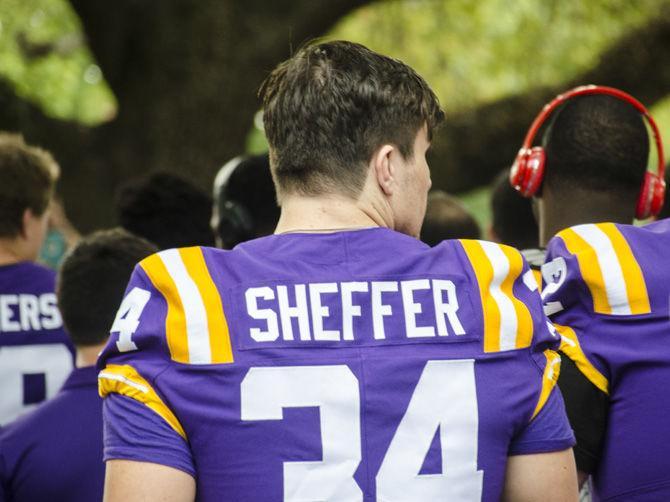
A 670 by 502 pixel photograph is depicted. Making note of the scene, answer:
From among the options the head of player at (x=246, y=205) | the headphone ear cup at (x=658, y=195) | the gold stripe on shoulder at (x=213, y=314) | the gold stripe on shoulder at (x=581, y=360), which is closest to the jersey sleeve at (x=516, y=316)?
the gold stripe on shoulder at (x=581, y=360)

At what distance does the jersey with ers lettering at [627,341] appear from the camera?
234 centimetres

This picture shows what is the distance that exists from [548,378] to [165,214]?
8.40ft

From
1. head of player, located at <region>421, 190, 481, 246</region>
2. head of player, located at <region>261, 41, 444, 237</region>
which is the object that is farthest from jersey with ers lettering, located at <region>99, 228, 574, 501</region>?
head of player, located at <region>421, 190, 481, 246</region>

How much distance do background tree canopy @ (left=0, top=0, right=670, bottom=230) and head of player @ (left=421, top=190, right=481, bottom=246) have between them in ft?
8.77

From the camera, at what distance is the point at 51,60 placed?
33.2 feet

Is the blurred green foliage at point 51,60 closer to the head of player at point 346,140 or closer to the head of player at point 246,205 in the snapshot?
the head of player at point 246,205

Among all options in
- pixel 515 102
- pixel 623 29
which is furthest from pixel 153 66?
pixel 623 29

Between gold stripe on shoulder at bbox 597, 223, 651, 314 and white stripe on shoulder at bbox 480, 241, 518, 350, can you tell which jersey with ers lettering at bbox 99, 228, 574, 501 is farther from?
gold stripe on shoulder at bbox 597, 223, 651, 314

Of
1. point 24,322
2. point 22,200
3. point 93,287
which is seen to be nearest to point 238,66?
point 22,200

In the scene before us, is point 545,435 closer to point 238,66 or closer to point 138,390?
point 138,390

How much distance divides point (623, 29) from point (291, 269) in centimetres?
696

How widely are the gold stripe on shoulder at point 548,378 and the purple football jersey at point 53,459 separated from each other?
1.35 meters

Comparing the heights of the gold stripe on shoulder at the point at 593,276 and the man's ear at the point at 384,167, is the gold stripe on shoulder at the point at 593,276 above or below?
below

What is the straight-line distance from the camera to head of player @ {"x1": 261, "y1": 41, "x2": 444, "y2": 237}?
81.3 inches
